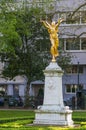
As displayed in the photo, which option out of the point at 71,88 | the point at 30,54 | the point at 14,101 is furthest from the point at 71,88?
the point at 30,54

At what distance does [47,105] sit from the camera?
2973 centimetres

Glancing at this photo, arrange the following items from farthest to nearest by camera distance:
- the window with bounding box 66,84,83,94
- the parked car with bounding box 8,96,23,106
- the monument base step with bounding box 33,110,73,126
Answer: the window with bounding box 66,84,83,94 < the parked car with bounding box 8,96,23,106 < the monument base step with bounding box 33,110,73,126

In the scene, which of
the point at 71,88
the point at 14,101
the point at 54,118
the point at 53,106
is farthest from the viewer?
the point at 71,88

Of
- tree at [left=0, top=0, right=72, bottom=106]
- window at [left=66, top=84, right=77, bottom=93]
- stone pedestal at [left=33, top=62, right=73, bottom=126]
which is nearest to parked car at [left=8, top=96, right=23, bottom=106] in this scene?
tree at [left=0, top=0, right=72, bottom=106]

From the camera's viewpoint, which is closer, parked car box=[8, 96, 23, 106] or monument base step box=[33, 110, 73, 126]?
monument base step box=[33, 110, 73, 126]

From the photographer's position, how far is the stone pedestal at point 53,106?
96.3 ft

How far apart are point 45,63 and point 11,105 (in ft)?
25.7

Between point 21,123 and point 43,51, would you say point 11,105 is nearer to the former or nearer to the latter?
point 43,51

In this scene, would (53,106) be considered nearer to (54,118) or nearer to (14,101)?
(54,118)

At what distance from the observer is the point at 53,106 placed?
29.6 meters

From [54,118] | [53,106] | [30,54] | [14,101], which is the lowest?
[54,118]

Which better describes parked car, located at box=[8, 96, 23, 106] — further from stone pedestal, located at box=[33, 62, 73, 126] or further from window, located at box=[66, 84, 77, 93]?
stone pedestal, located at box=[33, 62, 73, 126]

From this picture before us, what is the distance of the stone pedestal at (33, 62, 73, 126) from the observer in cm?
2936

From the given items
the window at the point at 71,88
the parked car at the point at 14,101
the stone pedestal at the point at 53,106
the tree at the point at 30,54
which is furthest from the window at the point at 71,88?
the stone pedestal at the point at 53,106
